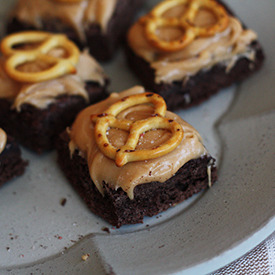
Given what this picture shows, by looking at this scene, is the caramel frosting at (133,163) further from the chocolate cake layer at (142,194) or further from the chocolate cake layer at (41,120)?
the chocolate cake layer at (41,120)

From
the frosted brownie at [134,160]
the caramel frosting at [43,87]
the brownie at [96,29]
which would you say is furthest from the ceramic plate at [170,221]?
the brownie at [96,29]

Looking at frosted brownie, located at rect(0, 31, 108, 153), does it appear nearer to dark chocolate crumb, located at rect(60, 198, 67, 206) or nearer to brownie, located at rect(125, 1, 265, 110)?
brownie, located at rect(125, 1, 265, 110)

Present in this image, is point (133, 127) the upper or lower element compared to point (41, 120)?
upper

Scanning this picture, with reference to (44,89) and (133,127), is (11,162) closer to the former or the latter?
(44,89)

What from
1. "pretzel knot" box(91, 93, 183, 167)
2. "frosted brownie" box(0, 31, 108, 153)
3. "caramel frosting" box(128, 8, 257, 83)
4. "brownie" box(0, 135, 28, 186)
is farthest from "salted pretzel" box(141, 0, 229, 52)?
"brownie" box(0, 135, 28, 186)

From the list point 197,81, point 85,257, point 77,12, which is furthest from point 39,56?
point 85,257
